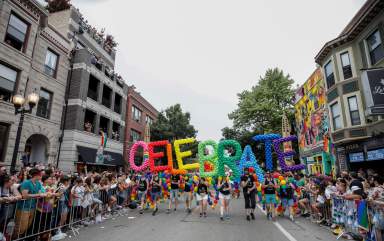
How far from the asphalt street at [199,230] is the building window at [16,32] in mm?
13200

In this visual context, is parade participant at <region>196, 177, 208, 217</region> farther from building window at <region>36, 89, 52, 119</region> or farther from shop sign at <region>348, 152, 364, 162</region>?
building window at <region>36, 89, 52, 119</region>

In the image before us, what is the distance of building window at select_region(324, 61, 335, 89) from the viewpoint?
18.6 meters

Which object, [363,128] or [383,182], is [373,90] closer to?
[383,182]

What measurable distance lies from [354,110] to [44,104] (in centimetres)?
2255

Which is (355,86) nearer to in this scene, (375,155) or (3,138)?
(375,155)

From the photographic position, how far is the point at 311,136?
2444 centimetres

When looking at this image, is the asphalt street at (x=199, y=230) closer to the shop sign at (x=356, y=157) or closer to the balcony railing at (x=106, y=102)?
the shop sign at (x=356, y=157)

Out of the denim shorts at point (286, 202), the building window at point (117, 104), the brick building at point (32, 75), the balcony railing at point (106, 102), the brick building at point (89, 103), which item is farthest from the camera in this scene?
the building window at point (117, 104)

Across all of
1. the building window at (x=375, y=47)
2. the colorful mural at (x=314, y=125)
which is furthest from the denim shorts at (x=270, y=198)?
the colorful mural at (x=314, y=125)

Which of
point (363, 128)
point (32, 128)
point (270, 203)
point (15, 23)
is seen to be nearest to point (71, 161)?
point (32, 128)

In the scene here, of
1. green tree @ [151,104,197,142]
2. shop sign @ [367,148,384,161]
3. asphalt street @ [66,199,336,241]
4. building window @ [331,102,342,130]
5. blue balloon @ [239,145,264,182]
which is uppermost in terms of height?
green tree @ [151,104,197,142]

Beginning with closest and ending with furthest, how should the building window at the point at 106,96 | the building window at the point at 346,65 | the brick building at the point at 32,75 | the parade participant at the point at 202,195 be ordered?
the parade participant at the point at 202,195, the brick building at the point at 32,75, the building window at the point at 346,65, the building window at the point at 106,96

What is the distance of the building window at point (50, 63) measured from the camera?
60.6ft

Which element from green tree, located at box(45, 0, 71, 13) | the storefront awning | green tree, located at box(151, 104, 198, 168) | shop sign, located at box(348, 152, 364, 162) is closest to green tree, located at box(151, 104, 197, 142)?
green tree, located at box(151, 104, 198, 168)
